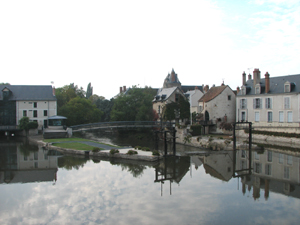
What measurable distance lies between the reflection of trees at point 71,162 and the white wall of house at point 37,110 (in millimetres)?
22921

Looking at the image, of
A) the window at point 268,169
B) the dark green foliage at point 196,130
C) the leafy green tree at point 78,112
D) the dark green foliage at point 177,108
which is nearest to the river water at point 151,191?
the window at point 268,169

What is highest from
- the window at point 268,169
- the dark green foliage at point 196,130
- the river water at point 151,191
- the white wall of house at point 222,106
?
the white wall of house at point 222,106

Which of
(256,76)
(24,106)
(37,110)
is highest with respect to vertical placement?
(256,76)

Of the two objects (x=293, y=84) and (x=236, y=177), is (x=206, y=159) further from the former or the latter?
(x=293, y=84)

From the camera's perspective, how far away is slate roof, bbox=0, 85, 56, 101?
44.6 meters

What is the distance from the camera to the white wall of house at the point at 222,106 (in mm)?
39031

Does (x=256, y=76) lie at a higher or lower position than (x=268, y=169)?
higher

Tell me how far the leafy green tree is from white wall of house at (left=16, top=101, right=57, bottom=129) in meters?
3.28

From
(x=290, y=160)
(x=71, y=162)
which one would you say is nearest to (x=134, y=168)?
(x=71, y=162)

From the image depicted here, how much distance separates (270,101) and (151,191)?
88.9 feet

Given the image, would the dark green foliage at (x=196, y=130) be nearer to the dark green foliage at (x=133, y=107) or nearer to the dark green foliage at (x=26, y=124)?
the dark green foliage at (x=133, y=107)

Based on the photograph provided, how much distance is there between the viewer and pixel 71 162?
21.4m

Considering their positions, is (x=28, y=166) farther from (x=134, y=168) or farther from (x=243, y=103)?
(x=243, y=103)

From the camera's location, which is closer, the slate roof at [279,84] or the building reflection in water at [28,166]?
the building reflection in water at [28,166]
